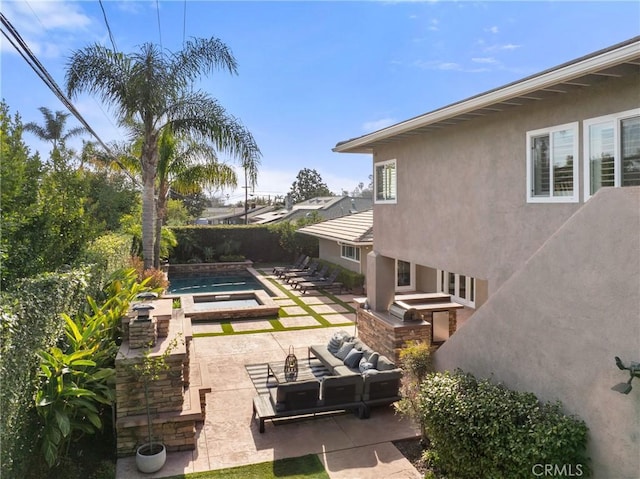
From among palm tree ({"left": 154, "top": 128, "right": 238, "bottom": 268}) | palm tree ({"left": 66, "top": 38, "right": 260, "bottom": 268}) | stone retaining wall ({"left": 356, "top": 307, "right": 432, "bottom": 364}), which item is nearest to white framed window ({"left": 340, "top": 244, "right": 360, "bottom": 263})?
palm tree ({"left": 154, "top": 128, "right": 238, "bottom": 268})

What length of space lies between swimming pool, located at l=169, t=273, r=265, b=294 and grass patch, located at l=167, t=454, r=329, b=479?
683 inches

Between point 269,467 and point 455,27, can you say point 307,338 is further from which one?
point 455,27

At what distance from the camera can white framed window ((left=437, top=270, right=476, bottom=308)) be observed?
16984 mm

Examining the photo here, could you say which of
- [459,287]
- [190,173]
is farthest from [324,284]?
[190,173]

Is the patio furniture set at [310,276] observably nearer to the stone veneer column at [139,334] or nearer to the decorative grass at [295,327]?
the decorative grass at [295,327]

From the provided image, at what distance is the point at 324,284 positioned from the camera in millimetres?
23672

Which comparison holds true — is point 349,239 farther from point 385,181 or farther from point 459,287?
point 385,181

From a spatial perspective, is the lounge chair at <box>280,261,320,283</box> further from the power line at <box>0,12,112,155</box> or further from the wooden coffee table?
the power line at <box>0,12,112,155</box>

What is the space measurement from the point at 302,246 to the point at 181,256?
8952 millimetres

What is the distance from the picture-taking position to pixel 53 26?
8406 millimetres

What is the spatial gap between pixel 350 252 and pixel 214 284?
870 centimetres

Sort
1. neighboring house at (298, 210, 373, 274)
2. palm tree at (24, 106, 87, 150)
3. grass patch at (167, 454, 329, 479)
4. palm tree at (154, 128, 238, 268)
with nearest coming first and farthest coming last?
grass patch at (167, 454, 329, 479) → neighboring house at (298, 210, 373, 274) → palm tree at (154, 128, 238, 268) → palm tree at (24, 106, 87, 150)

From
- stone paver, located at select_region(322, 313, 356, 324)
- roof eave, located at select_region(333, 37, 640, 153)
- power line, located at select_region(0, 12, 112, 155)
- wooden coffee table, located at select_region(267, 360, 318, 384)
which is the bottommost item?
stone paver, located at select_region(322, 313, 356, 324)

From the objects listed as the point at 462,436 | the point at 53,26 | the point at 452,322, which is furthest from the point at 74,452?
the point at 452,322
